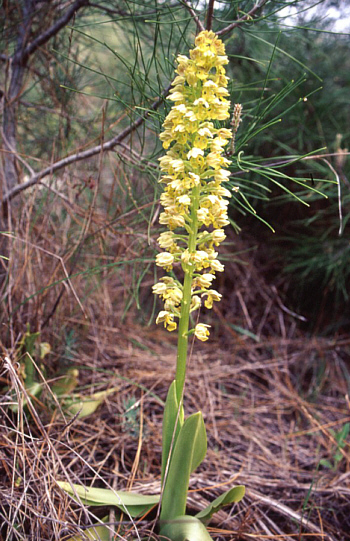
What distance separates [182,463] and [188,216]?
620mm

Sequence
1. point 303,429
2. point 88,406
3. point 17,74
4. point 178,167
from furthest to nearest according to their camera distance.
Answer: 1. point 303,429
2. point 17,74
3. point 88,406
4. point 178,167

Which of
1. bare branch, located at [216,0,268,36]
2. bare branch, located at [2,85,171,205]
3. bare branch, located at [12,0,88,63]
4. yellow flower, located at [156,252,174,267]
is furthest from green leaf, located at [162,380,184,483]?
bare branch, located at [12,0,88,63]

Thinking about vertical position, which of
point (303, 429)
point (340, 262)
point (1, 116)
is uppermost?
point (1, 116)

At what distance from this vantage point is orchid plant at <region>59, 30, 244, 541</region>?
1.04 metres

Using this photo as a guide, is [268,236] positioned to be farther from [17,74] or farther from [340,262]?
[17,74]

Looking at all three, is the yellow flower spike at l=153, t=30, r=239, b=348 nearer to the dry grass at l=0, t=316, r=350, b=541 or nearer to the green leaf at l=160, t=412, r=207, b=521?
the green leaf at l=160, t=412, r=207, b=521

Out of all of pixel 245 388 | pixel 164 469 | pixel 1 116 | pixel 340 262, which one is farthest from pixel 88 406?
pixel 340 262

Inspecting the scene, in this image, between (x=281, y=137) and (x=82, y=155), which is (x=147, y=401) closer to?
(x=82, y=155)

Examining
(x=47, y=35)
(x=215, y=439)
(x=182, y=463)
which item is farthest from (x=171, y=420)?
(x=47, y=35)

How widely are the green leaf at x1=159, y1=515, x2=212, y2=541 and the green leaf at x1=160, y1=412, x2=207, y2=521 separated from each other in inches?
1.0

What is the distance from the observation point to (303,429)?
2.10 m

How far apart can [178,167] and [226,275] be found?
1.78 meters

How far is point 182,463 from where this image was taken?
110 centimetres

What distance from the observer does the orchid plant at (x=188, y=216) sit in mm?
1035
